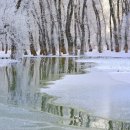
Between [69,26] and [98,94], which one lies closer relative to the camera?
[98,94]

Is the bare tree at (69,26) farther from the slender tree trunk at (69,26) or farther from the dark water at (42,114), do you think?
the dark water at (42,114)

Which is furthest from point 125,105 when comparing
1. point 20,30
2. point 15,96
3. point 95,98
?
point 20,30

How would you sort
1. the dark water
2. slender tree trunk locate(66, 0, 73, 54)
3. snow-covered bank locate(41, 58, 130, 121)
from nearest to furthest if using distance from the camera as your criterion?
the dark water
snow-covered bank locate(41, 58, 130, 121)
slender tree trunk locate(66, 0, 73, 54)

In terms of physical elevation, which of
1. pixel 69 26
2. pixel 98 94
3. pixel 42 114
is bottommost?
pixel 42 114

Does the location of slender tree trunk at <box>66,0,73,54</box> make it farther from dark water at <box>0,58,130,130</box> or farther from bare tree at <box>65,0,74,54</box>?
dark water at <box>0,58,130,130</box>

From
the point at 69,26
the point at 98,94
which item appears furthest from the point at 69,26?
the point at 98,94

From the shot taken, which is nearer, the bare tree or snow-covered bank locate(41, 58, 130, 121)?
snow-covered bank locate(41, 58, 130, 121)

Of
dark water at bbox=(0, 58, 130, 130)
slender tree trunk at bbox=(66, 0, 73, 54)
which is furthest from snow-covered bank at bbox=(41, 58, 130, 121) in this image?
slender tree trunk at bbox=(66, 0, 73, 54)

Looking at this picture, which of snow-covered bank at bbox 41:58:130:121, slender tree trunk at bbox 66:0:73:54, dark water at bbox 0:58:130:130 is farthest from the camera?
slender tree trunk at bbox 66:0:73:54

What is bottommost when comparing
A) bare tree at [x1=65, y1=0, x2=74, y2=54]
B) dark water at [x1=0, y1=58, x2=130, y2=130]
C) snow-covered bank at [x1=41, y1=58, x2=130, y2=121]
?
dark water at [x1=0, y1=58, x2=130, y2=130]

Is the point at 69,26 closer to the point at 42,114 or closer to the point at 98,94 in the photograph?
the point at 98,94

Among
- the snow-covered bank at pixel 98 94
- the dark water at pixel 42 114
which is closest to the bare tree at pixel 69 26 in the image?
the snow-covered bank at pixel 98 94

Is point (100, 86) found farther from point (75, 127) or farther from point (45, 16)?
point (45, 16)

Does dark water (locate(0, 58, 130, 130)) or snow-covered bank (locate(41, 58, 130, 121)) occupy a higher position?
snow-covered bank (locate(41, 58, 130, 121))
